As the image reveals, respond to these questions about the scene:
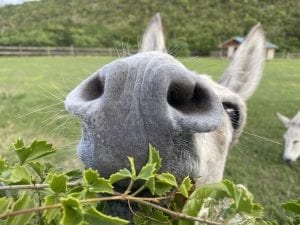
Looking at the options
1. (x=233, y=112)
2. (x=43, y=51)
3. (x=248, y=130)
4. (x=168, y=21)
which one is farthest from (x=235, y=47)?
(x=168, y=21)

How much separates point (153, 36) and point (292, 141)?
607 centimetres

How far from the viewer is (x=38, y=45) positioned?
39.2m

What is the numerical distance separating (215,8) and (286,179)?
1674 inches

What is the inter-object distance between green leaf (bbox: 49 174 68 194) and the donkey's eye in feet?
4.03

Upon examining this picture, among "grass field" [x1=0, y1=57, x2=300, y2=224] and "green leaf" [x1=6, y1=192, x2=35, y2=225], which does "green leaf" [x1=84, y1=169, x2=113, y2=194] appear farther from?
"grass field" [x1=0, y1=57, x2=300, y2=224]

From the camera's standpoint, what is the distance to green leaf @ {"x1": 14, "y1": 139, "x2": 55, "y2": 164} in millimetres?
910

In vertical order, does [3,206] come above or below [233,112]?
above

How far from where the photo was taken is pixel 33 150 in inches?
36.4

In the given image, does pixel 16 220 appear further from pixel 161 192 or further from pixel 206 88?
pixel 206 88

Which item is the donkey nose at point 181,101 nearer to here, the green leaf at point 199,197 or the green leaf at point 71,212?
the green leaf at point 199,197

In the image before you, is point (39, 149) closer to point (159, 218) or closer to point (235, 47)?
point (159, 218)

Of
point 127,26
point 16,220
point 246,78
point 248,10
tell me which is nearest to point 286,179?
point 246,78

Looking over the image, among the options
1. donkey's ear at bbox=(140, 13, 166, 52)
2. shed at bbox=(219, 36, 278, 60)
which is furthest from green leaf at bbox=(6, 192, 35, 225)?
shed at bbox=(219, 36, 278, 60)

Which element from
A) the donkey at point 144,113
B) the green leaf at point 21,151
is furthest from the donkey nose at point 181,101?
the green leaf at point 21,151
